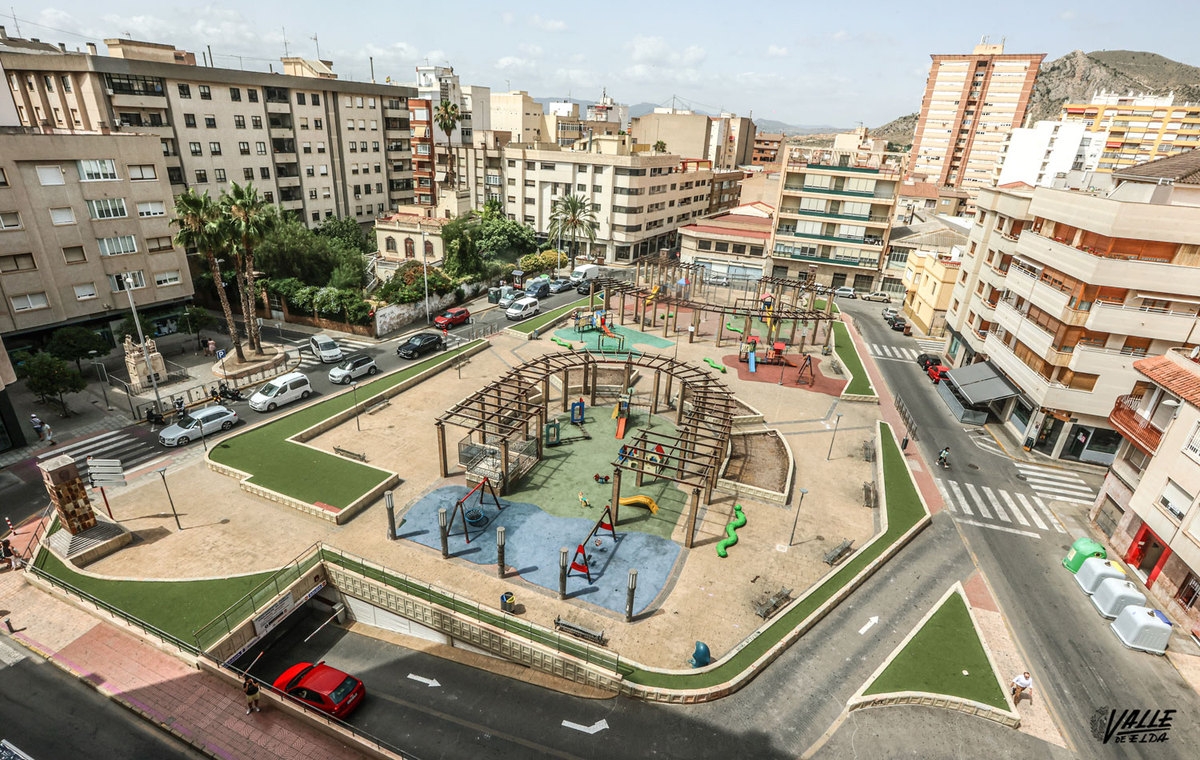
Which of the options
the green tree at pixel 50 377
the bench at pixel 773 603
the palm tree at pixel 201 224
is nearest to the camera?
the bench at pixel 773 603

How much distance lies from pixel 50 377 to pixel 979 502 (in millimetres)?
59557

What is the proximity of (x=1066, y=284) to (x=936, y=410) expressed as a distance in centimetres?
1336

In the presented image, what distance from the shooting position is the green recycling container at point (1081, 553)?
28.0m

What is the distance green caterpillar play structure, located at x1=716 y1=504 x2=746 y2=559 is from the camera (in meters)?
27.8

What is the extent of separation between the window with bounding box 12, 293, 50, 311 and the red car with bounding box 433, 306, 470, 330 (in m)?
30.5

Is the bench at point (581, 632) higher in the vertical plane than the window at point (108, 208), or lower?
lower

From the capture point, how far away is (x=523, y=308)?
208ft

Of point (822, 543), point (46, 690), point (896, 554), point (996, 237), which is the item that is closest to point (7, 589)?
point (46, 690)

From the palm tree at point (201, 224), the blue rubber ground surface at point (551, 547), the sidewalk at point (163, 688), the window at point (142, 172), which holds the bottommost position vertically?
the sidewalk at point (163, 688)

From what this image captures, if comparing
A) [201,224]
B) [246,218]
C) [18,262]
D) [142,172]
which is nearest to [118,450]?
[201,224]

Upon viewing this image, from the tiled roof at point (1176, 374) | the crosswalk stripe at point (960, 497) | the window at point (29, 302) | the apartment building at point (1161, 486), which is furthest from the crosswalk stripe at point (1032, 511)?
the window at point (29, 302)

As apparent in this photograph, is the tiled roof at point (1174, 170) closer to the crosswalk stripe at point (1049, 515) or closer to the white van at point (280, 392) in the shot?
the crosswalk stripe at point (1049, 515)

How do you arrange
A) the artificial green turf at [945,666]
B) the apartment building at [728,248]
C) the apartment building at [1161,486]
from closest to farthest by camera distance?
the artificial green turf at [945,666] < the apartment building at [1161,486] < the apartment building at [728,248]

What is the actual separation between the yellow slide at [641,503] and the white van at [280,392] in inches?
1052
